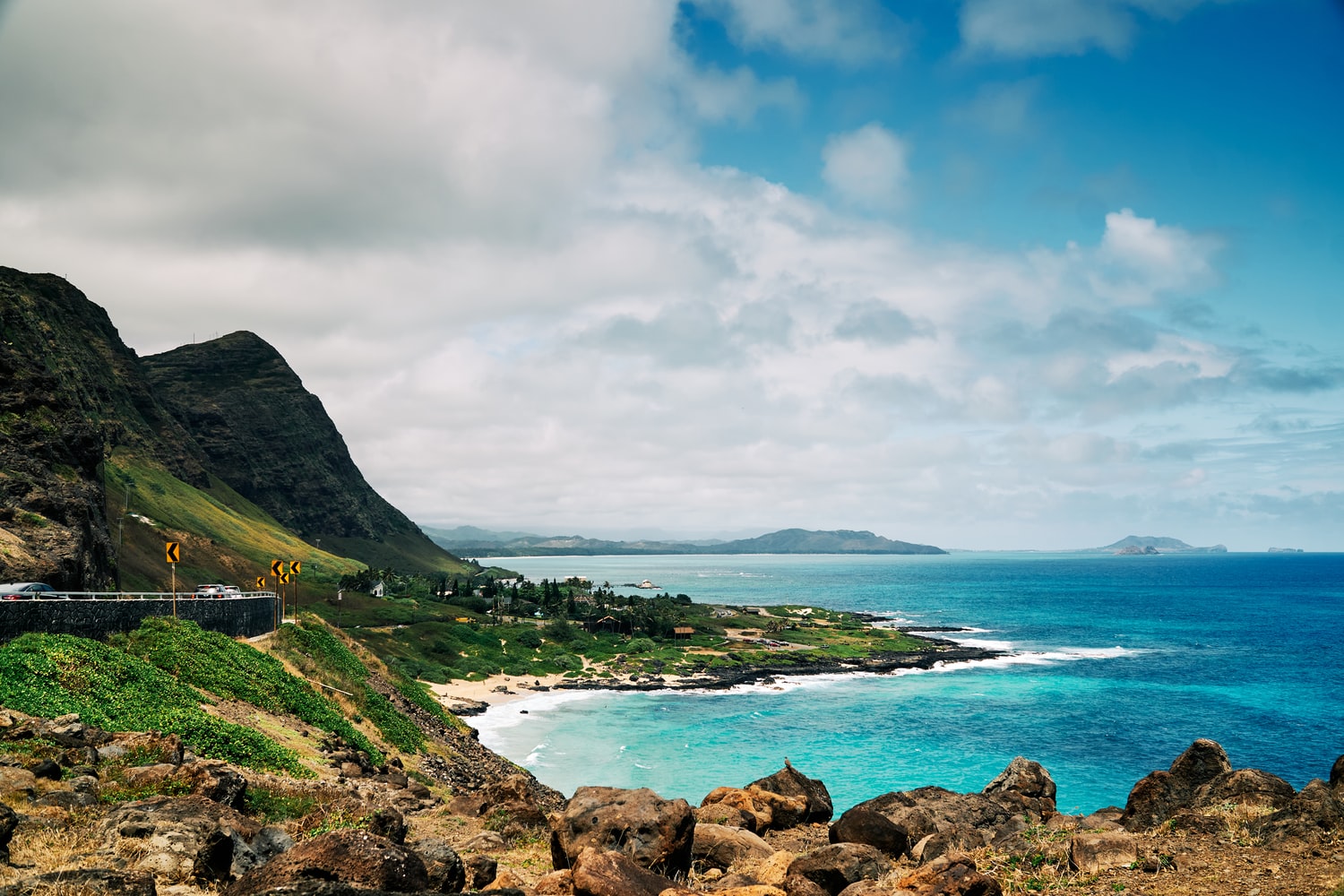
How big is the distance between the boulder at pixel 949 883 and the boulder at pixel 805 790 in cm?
1082

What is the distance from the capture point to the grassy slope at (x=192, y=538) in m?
98.4

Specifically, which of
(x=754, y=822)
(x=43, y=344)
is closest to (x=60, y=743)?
(x=754, y=822)

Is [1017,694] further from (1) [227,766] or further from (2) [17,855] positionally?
(2) [17,855]

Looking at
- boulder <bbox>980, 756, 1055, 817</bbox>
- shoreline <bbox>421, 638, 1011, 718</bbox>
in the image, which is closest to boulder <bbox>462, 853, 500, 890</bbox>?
boulder <bbox>980, 756, 1055, 817</bbox>

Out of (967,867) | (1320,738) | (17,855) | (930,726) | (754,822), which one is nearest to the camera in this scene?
(17,855)

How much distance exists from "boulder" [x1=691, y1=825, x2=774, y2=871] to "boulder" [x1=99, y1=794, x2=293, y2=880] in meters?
8.65

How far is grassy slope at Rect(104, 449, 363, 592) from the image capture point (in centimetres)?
9838

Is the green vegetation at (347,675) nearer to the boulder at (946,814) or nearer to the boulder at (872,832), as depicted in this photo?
the boulder at (946,814)

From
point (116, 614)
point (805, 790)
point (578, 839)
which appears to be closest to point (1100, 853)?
point (578, 839)

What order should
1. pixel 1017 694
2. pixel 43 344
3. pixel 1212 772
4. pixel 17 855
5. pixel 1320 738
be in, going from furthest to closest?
1. pixel 43 344
2. pixel 1017 694
3. pixel 1320 738
4. pixel 1212 772
5. pixel 17 855

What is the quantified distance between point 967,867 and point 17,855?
15451mm

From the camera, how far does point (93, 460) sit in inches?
2906

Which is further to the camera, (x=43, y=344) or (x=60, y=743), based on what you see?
(x=43, y=344)

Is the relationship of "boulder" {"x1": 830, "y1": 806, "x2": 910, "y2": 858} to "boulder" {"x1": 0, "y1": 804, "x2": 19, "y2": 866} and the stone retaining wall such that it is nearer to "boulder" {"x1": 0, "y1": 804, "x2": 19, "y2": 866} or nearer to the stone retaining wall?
"boulder" {"x1": 0, "y1": 804, "x2": 19, "y2": 866}
